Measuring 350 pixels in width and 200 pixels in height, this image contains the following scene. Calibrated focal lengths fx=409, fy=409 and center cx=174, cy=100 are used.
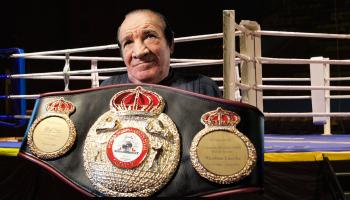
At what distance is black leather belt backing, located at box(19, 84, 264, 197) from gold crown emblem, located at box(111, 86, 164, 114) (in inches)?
0.5

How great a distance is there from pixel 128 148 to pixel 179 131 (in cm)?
9

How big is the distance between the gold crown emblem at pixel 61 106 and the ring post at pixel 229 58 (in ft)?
2.94

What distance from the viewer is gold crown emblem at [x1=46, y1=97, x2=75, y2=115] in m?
0.77

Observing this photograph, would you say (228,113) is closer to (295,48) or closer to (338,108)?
(338,108)

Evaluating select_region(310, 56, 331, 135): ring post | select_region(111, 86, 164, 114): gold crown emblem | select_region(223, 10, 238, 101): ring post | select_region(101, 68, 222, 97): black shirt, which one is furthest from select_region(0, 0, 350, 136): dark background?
select_region(111, 86, 164, 114): gold crown emblem

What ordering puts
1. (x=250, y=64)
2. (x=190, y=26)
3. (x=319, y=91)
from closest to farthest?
(x=250, y=64)
(x=319, y=91)
(x=190, y=26)

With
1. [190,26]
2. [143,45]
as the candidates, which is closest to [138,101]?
[143,45]

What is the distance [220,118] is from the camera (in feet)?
2.28

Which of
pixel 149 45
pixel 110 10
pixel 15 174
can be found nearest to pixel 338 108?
pixel 110 10

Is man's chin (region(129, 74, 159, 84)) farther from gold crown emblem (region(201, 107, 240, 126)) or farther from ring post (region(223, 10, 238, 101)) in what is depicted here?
ring post (region(223, 10, 238, 101))

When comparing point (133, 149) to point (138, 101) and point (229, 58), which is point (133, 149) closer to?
point (138, 101)

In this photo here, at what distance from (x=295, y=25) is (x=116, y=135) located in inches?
190

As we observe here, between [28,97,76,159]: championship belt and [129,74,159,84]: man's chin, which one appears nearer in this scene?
[28,97,76,159]: championship belt

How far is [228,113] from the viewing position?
70cm
